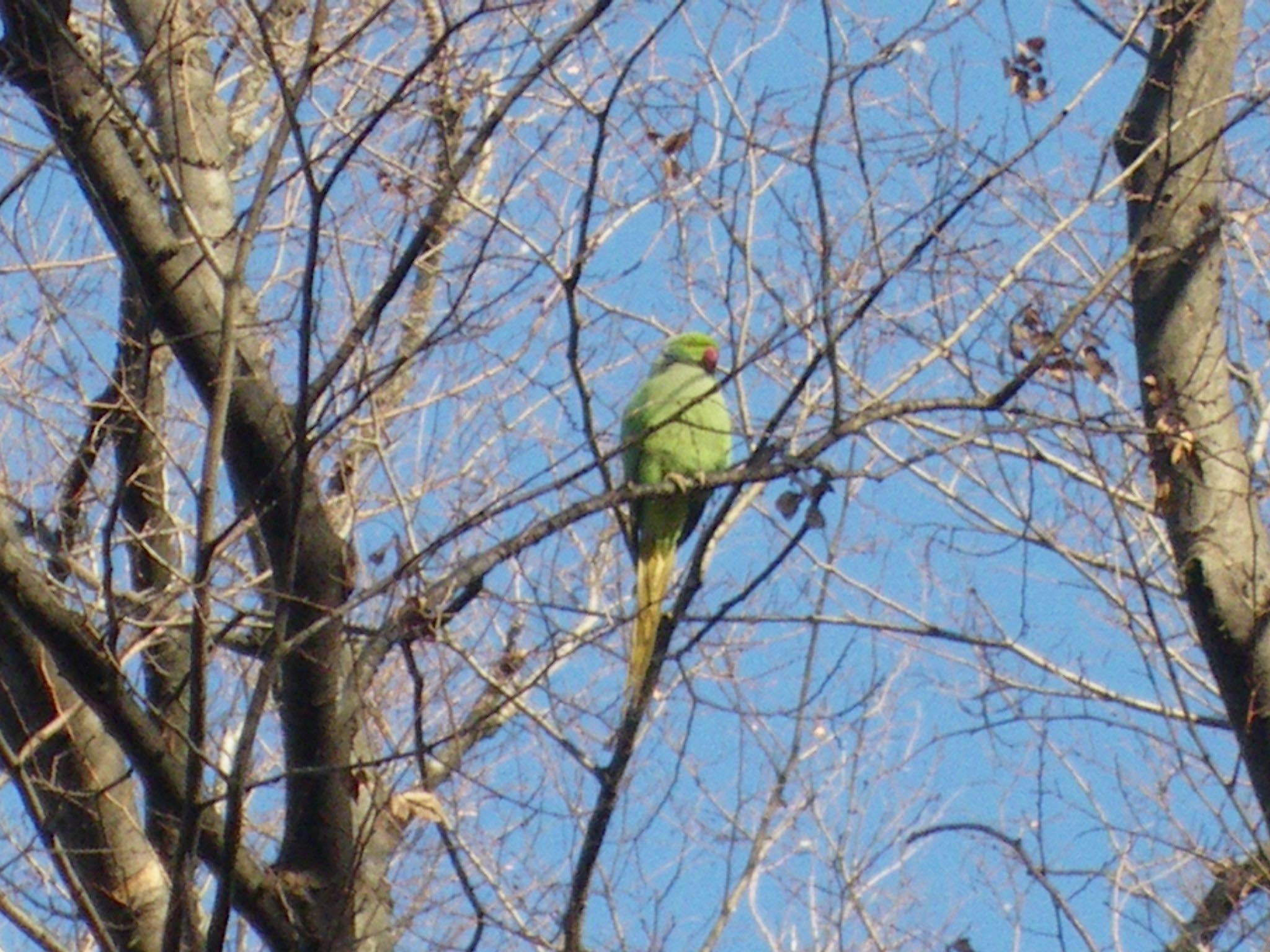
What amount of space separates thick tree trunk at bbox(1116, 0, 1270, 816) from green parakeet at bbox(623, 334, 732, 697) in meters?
1.40

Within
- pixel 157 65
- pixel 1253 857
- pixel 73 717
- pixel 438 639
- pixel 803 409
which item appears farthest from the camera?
pixel 803 409

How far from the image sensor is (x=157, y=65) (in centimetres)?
375

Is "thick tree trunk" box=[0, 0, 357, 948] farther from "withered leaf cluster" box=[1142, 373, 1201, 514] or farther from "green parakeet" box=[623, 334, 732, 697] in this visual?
"withered leaf cluster" box=[1142, 373, 1201, 514]

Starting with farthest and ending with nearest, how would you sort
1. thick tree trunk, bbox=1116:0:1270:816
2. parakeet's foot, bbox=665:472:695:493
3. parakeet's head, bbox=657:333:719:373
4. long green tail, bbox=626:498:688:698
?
1. parakeet's head, bbox=657:333:719:373
2. long green tail, bbox=626:498:688:698
3. thick tree trunk, bbox=1116:0:1270:816
4. parakeet's foot, bbox=665:472:695:493

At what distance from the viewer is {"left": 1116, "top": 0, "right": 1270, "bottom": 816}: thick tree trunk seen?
14.4ft

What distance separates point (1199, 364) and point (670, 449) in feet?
6.52

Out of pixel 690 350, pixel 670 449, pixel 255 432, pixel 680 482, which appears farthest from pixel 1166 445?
pixel 255 432

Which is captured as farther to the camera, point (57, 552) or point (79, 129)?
point (57, 552)

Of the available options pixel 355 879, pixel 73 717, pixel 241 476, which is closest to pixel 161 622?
pixel 73 717

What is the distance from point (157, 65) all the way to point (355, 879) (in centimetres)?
189

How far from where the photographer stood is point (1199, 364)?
457 cm

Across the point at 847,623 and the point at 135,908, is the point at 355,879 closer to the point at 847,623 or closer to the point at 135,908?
the point at 135,908

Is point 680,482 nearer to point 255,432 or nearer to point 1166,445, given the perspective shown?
point 1166,445

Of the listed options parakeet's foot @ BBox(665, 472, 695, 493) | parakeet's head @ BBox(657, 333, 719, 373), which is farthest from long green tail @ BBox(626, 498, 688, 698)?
parakeet's head @ BBox(657, 333, 719, 373)
